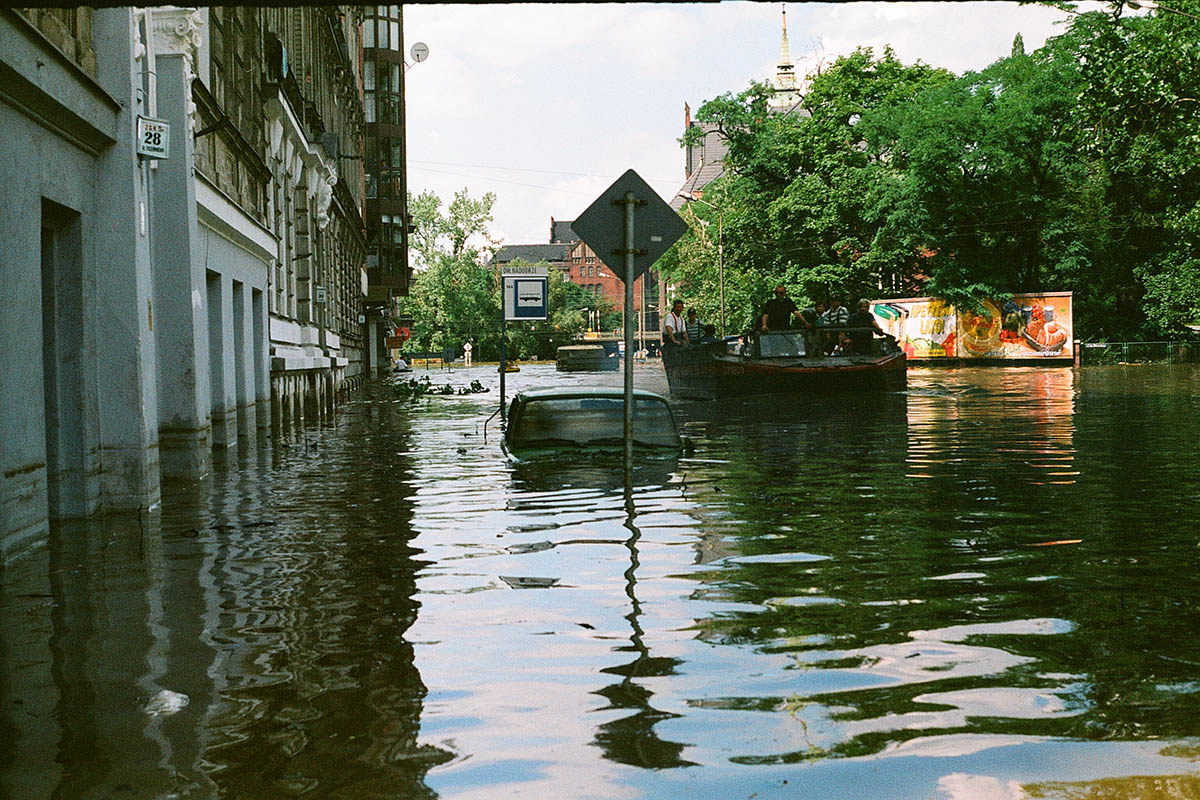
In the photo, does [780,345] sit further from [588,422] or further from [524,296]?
[588,422]

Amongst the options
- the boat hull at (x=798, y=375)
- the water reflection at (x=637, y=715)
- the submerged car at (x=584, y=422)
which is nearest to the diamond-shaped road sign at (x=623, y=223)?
the submerged car at (x=584, y=422)

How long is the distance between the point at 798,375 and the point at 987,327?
115 ft

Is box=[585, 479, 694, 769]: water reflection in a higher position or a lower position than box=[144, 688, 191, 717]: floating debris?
lower

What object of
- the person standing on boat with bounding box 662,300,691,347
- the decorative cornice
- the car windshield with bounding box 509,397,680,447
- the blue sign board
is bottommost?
the car windshield with bounding box 509,397,680,447

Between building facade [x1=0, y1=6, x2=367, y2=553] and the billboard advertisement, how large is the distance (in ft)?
136

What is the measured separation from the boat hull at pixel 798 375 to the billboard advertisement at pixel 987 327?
92.3ft

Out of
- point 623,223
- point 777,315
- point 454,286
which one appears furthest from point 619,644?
point 454,286

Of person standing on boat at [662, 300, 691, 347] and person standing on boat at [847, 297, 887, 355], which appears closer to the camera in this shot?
person standing on boat at [847, 297, 887, 355]

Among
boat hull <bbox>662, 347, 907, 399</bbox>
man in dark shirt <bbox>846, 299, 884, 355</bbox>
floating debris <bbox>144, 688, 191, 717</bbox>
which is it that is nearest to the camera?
floating debris <bbox>144, 688, 191, 717</bbox>

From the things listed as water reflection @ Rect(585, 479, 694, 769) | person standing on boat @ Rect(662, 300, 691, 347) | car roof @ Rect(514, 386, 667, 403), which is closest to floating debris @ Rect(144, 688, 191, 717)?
water reflection @ Rect(585, 479, 694, 769)

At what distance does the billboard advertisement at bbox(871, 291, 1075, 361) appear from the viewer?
60.1 meters

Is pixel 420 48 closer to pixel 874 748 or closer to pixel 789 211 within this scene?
pixel 789 211

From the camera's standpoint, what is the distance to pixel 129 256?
10.5 metres

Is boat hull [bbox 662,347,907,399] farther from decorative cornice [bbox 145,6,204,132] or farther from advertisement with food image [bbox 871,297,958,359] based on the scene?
advertisement with food image [bbox 871,297,958,359]
